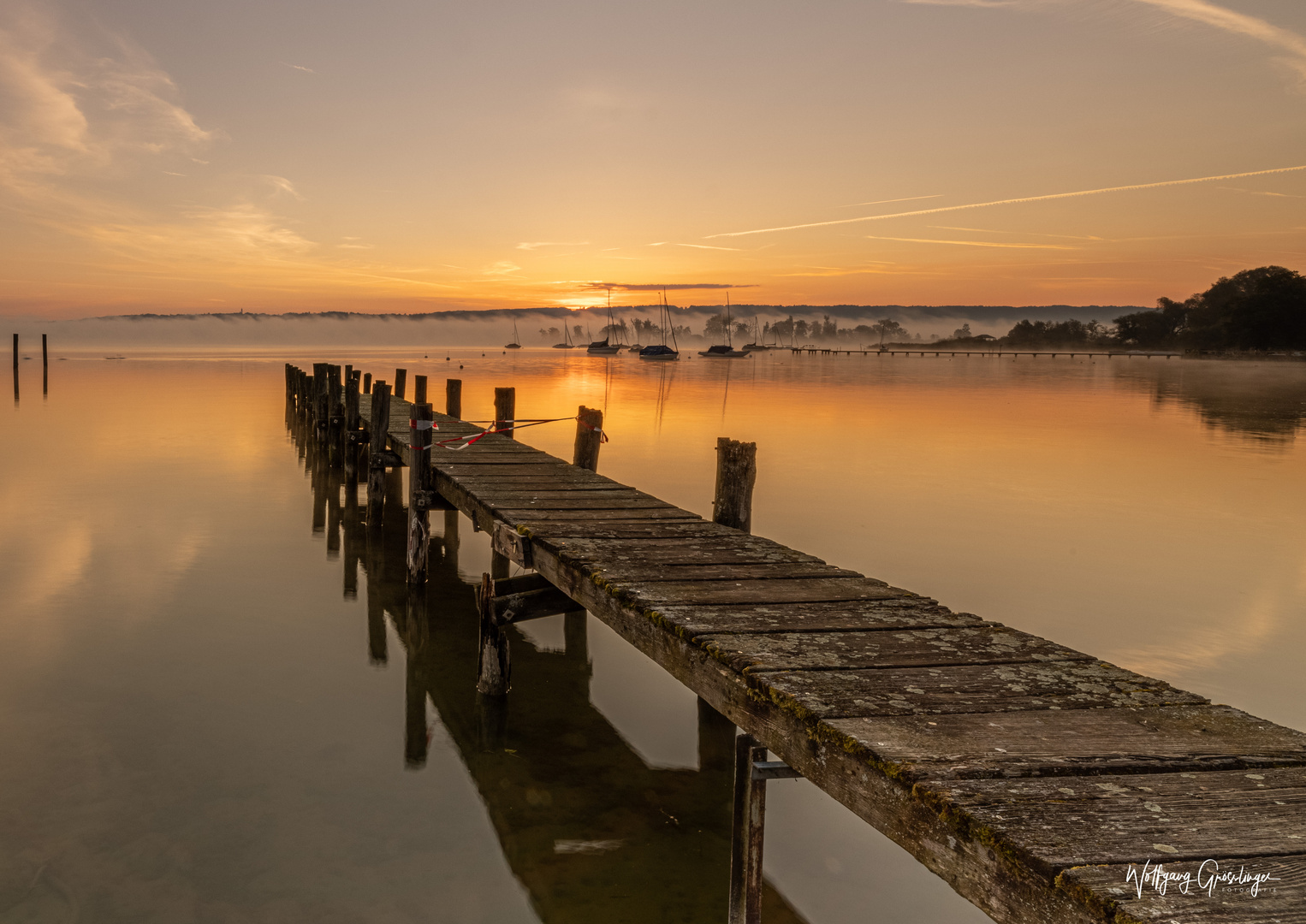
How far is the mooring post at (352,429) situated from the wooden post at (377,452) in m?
3.75

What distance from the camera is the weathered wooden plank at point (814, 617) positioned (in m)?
4.53

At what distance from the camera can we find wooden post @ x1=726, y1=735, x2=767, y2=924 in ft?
13.3

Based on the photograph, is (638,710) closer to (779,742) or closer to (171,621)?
(779,742)

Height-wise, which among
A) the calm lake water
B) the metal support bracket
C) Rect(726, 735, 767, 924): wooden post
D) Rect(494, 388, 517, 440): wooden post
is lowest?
the calm lake water

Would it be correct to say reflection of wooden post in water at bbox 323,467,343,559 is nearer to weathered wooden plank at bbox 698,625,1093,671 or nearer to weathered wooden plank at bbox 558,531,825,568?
weathered wooden plank at bbox 558,531,825,568

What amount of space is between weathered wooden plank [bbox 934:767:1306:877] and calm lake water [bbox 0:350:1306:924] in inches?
97.2

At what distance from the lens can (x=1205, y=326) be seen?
4938 inches

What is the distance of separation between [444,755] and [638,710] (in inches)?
67.2

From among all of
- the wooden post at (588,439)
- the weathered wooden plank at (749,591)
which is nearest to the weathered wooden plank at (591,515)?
the weathered wooden plank at (749,591)

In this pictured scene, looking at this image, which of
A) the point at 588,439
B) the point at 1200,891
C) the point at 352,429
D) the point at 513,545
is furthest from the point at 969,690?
the point at 352,429

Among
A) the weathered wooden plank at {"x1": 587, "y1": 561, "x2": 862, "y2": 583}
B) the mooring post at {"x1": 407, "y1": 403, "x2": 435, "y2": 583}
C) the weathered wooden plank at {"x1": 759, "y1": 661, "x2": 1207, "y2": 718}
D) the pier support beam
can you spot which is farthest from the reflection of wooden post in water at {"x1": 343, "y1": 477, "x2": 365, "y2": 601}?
the weathered wooden plank at {"x1": 759, "y1": 661, "x2": 1207, "y2": 718}

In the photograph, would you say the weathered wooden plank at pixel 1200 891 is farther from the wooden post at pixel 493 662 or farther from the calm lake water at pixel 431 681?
the wooden post at pixel 493 662

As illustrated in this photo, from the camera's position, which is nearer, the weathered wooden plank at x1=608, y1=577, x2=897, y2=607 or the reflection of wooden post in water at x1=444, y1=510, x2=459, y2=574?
the weathered wooden plank at x1=608, y1=577, x2=897, y2=607

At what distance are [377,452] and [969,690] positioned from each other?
1121 centimetres
